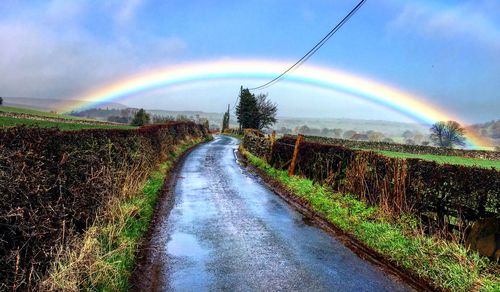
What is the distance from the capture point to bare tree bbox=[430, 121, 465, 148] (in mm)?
146250

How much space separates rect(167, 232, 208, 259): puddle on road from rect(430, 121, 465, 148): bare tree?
512 feet

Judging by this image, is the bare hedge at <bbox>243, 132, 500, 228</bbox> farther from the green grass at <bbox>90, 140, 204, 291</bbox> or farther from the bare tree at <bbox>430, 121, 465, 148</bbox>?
the bare tree at <bbox>430, 121, 465, 148</bbox>

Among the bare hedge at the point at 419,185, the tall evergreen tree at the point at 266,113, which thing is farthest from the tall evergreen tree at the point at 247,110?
the bare hedge at the point at 419,185

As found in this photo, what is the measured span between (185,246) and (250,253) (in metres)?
1.47

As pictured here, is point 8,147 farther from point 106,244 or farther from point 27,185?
point 106,244

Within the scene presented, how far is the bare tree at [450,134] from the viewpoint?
146m

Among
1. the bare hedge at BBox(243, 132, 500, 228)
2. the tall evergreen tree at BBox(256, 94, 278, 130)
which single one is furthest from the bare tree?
the bare hedge at BBox(243, 132, 500, 228)

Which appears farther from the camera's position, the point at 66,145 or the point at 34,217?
the point at 66,145

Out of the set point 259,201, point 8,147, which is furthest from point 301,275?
point 259,201

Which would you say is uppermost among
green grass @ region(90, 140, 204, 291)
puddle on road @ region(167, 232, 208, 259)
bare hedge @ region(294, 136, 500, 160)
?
green grass @ region(90, 140, 204, 291)

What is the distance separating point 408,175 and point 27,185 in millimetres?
8639

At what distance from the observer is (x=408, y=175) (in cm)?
998

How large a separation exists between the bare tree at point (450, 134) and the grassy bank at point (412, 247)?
5984 inches

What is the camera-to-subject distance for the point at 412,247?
25.8ft
